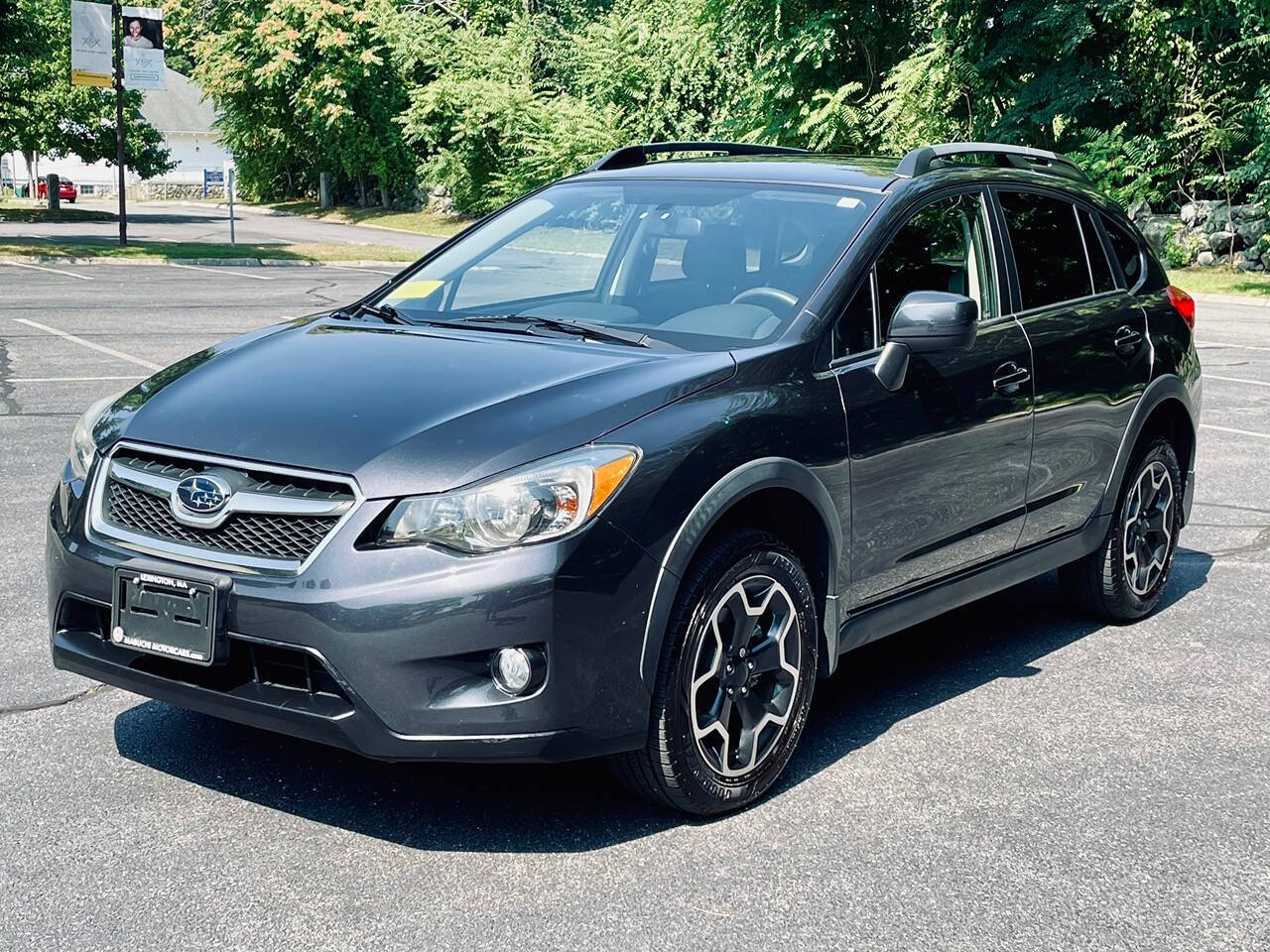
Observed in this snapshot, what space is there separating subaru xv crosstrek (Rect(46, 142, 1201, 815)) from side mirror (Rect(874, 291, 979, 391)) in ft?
0.03

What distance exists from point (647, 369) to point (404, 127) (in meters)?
52.9

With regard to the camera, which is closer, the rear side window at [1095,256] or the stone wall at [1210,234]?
the rear side window at [1095,256]

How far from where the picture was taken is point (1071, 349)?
560 centimetres

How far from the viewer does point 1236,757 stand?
188 inches

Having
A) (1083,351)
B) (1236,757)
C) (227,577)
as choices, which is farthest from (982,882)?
(1083,351)

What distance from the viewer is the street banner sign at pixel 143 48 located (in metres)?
33.5

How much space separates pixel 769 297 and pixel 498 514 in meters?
1.40

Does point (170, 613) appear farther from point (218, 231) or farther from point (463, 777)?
point (218, 231)

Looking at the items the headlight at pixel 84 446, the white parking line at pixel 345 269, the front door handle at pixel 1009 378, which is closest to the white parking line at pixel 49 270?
the white parking line at pixel 345 269

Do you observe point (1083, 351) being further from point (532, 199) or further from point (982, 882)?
point (982, 882)

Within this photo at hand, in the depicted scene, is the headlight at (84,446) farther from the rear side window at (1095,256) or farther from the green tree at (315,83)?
the green tree at (315,83)

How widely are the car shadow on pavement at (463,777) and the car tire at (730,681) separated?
178 mm

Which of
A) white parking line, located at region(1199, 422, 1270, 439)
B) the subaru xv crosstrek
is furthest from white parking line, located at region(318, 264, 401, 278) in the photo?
the subaru xv crosstrek

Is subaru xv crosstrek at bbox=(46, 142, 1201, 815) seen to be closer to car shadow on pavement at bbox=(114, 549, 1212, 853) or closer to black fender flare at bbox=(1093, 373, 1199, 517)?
black fender flare at bbox=(1093, 373, 1199, 517)
